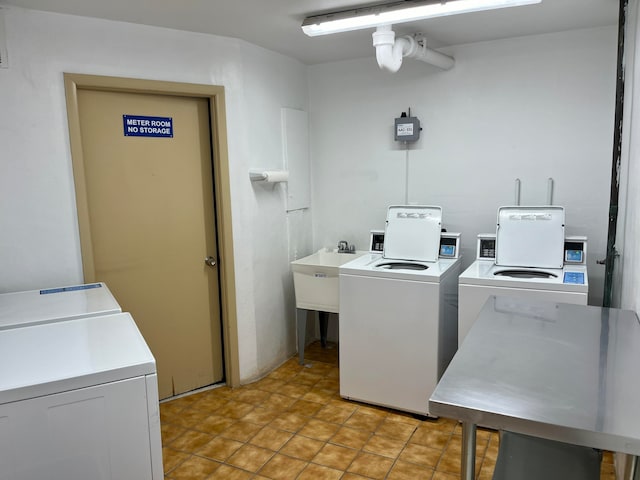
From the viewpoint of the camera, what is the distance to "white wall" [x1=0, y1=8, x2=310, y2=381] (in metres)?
2.60

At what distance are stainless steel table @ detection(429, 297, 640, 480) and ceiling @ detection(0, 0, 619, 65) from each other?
1.77 metres

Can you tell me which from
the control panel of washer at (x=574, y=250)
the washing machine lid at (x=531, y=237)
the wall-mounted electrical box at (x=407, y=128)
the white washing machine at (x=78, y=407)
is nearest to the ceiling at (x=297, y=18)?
the wall-mounted electrical box at (x=407, y=128)

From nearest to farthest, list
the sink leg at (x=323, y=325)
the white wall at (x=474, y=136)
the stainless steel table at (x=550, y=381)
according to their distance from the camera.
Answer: the stainless steel table at (x=550, y=381) < the white wall at (x=474, y=136) < the sink leg at (x=323, y=325)

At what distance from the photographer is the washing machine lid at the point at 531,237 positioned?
3.14 m

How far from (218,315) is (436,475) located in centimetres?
183

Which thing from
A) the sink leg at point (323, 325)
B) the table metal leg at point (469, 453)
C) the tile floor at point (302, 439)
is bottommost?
the tile floor at point (302, 439)

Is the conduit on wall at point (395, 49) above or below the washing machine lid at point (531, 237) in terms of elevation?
above

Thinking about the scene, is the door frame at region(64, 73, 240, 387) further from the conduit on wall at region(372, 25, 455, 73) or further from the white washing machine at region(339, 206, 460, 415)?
the conduit on wall at region(372, 25, 455, 73)

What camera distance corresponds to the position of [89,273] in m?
2.87

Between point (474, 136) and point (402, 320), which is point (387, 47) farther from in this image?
point (402, 320)

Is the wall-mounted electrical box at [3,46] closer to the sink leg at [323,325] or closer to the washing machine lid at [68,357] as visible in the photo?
the washing machine lid at [68,357]

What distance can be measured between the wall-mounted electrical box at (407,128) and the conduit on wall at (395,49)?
0.47 m

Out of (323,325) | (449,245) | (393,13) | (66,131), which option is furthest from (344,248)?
(66,131)

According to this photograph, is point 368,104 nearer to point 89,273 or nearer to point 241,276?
point 241,276
